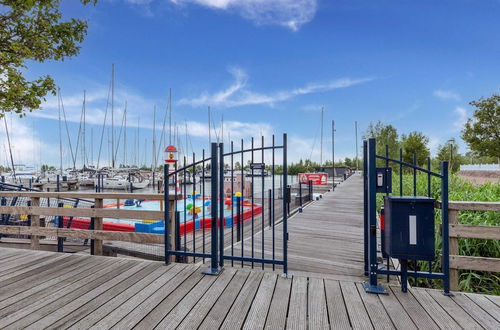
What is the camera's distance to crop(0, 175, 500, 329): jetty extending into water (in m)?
2.18

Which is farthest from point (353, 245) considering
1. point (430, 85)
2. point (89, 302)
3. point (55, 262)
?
point (430, 85)

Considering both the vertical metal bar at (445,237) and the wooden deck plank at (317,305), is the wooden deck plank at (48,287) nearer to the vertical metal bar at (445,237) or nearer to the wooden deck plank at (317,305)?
the wooden deck plank at (317,305)

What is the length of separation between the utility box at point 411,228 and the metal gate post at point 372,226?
166 millimetres

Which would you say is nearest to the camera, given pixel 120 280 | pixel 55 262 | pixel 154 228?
pixel 120 280

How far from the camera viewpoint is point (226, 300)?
254 cm

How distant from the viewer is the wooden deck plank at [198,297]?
2.19 m

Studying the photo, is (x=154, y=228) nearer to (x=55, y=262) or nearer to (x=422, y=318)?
(x=55, y=262)

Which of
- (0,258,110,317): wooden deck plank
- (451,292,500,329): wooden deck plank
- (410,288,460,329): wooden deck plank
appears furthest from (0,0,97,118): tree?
(451,292,500,329): wooden deck plank

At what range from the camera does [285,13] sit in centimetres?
1366

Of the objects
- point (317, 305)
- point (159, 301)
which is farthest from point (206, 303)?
point (317, 305)

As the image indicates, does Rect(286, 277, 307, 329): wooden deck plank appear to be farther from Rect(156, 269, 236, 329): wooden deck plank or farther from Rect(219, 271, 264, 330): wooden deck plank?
Rect(156, 269, 236, 329): wooden deck plank

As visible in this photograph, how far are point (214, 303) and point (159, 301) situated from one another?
0.54m

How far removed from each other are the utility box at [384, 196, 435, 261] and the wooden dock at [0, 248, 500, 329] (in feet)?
1.48

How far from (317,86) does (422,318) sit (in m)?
29.8
